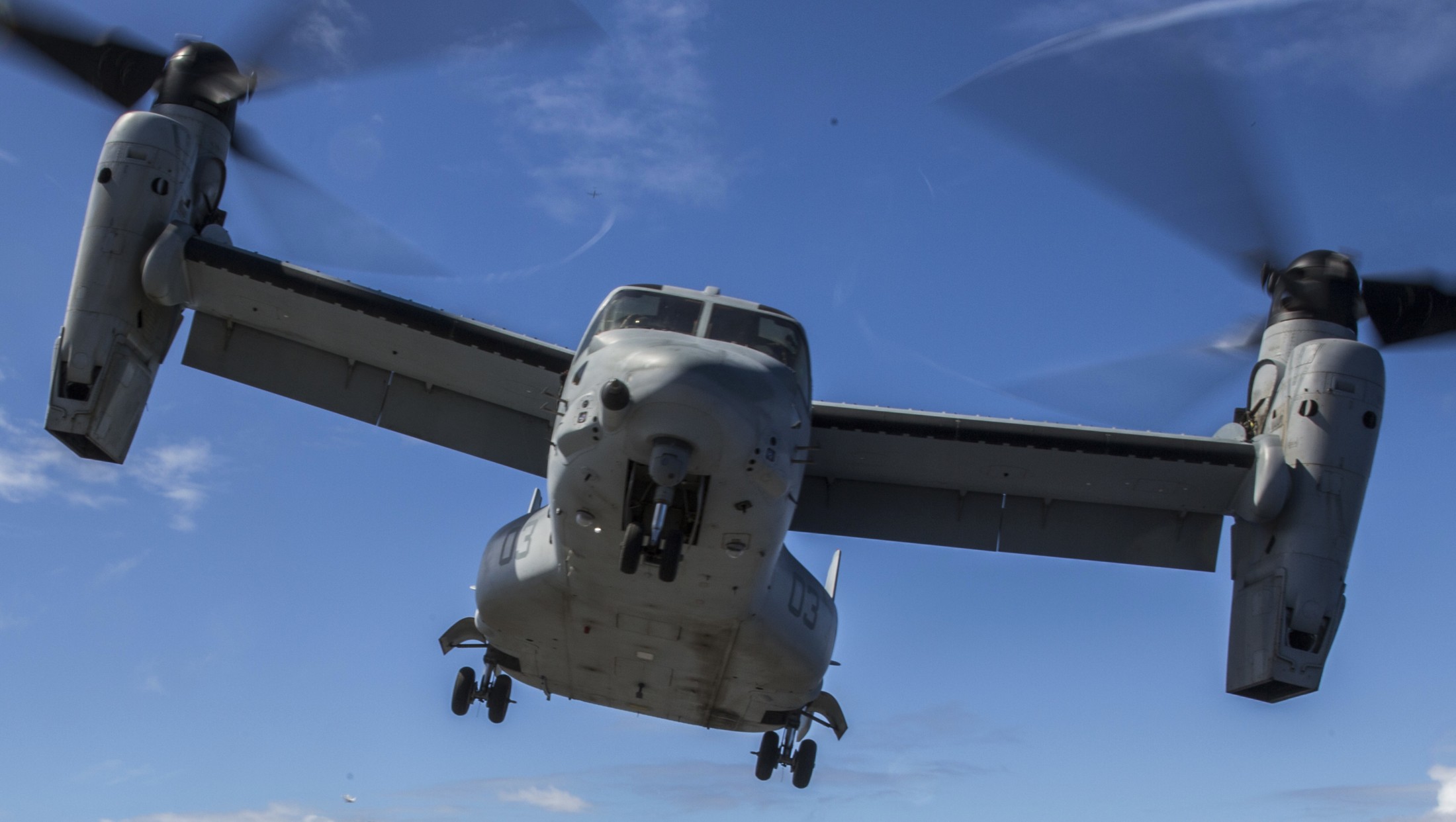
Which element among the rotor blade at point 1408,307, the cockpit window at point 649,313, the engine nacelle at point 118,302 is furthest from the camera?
the rotor blade at point 1408,307

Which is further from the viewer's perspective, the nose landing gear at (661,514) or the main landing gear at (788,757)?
the main landing gear at (788,757)

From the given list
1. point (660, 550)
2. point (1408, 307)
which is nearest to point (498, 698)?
point (660, 550)

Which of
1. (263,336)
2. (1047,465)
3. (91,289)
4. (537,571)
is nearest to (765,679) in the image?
(537,571)

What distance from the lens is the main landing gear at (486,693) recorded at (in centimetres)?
1209

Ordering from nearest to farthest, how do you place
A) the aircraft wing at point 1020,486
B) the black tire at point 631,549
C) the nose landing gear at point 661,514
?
1. the nose landing gear at point 661,514
2. the black tire at point 631,549
3. the aircraft wing at point 1020,486

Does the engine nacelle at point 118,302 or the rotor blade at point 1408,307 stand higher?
the rotor blade at point 1408,307

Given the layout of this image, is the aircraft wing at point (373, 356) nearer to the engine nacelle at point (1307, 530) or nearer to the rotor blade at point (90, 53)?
the rotor blade at point (90, 53)

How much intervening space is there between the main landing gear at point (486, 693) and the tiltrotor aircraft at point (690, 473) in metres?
0.02

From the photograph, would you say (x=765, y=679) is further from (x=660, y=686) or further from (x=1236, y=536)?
(x=1236, y=536)

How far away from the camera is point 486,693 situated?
12.1 m

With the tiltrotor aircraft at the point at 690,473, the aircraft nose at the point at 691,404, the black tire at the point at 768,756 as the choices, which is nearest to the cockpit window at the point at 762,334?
the tiltrotor aircraft at the point at 690,473

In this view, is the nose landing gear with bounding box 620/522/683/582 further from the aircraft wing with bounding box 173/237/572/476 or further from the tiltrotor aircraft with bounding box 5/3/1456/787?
the aircraft wing with bounding box 173/237/572/476

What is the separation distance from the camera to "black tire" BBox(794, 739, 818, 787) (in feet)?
39.9

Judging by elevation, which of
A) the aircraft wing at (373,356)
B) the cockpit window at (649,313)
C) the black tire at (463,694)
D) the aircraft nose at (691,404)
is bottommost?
the black tire at (463,694)
